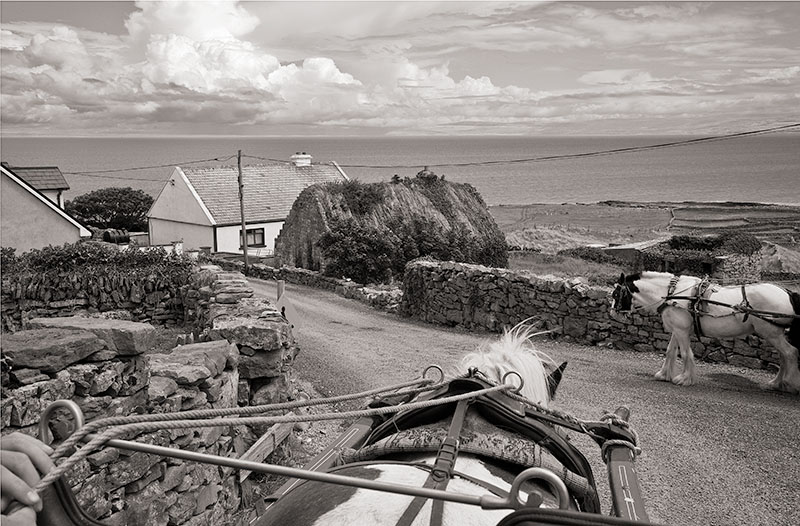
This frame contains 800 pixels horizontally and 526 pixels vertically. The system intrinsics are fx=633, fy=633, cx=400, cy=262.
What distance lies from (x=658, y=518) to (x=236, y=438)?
3.79 m

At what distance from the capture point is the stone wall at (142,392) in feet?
10.9

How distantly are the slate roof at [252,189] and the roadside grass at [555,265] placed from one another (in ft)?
40.7

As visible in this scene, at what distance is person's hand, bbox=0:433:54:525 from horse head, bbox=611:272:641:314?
9.18 meters

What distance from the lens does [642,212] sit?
6912 centimetres

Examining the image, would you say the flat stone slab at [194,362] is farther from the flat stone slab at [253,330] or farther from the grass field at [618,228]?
the grass field at [618,228]

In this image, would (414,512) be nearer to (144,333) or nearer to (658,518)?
(144,333)

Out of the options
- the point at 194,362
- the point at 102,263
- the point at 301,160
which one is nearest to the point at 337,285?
the point at 102,263

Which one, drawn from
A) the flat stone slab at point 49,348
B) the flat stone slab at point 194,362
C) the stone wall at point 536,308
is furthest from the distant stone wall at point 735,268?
the flat stone slab at point 49,348

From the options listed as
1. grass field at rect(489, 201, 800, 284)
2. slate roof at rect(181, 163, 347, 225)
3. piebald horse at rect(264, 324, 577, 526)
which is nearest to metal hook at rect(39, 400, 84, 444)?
piebald horse at rect(264, 324, 577, 526)

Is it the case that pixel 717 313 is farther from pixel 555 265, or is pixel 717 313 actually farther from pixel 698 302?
pixel 555 265

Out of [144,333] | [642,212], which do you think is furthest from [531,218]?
[144,333]

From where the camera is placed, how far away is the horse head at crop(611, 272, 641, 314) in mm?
9656

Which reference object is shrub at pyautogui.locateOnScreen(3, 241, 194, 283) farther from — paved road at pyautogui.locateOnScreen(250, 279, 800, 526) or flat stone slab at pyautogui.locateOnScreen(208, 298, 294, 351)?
flat stone slab at pyautogui.locateOnScreen(208, 298, 294, 351)

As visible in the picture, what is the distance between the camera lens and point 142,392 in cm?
396
